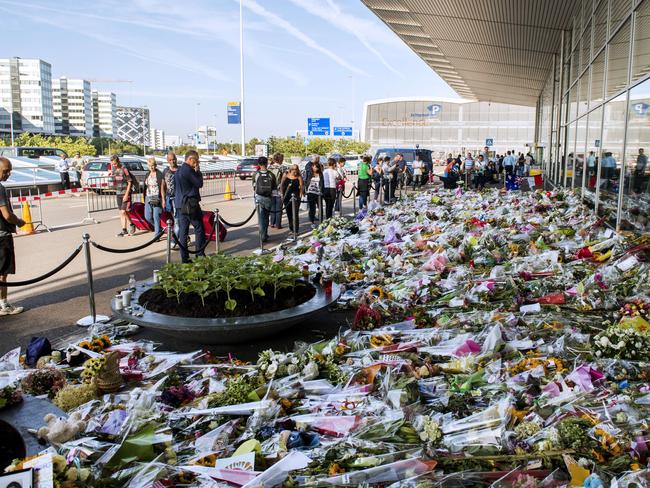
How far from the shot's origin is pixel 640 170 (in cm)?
809

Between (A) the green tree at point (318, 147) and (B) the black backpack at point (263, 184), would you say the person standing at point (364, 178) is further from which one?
(A) the green tree at point (318, 147)

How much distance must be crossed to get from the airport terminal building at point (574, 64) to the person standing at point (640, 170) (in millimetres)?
14

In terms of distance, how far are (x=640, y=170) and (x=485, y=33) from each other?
52.6ft

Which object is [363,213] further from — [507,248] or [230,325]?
[230,325]

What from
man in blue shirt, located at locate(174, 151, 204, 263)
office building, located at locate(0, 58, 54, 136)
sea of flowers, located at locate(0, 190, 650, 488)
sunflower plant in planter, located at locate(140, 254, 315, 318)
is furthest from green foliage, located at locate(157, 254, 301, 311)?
office building, located at locate(0, 58, 54, 136)

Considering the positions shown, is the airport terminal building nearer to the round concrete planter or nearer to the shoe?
the round concrete planter

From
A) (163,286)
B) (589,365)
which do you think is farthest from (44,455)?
(589,365)

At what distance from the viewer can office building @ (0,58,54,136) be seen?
164125 mm

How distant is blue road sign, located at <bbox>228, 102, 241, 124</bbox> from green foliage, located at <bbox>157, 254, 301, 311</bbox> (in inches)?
1552

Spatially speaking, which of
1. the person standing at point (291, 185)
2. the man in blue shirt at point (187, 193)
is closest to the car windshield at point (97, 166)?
the person standing at point (291, 185)

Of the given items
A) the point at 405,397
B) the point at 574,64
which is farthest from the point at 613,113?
the point at 574,64

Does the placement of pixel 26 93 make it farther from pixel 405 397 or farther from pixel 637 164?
pixel 405 397

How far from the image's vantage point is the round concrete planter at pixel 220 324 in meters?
5.83

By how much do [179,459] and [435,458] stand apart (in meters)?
1.55
